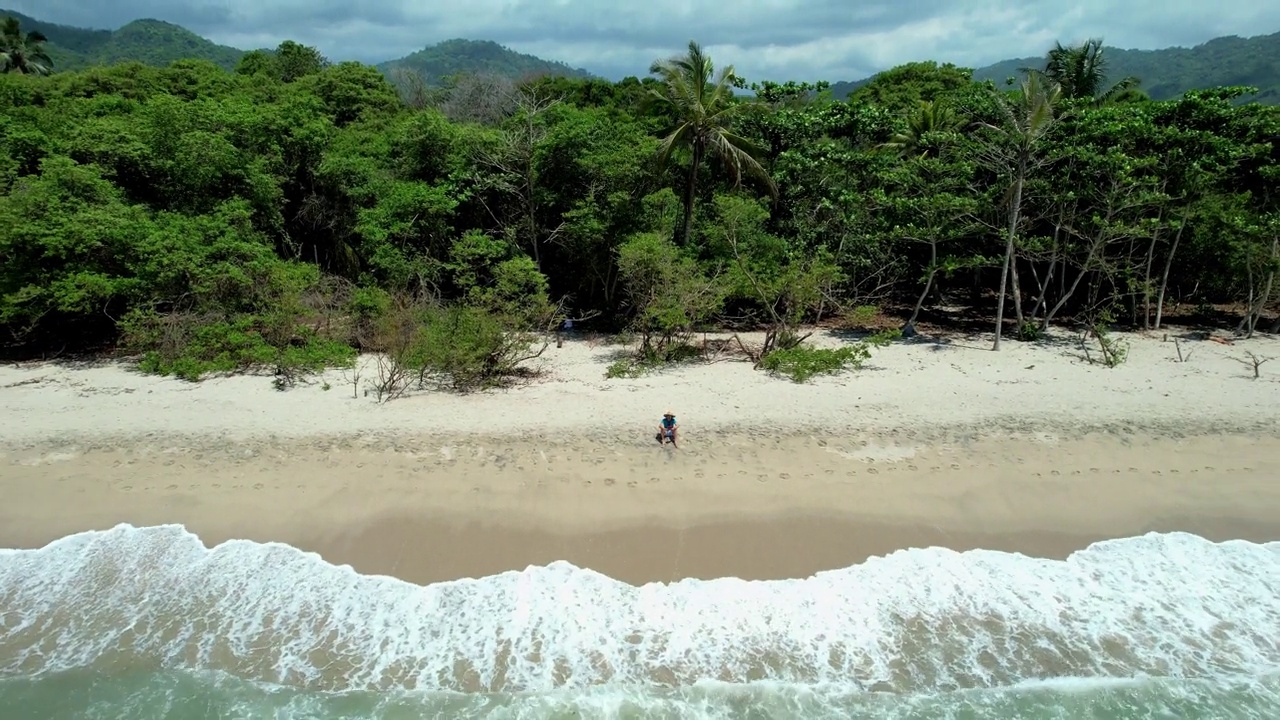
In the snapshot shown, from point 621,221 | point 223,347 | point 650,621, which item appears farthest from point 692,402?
point 223,347

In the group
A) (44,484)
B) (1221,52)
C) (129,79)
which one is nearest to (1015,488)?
(44,484)

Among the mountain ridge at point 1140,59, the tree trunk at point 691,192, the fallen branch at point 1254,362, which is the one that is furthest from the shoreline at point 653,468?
the mountain ridge at point 1140,59

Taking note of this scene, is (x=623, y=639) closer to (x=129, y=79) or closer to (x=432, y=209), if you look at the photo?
(x=432, y=209)

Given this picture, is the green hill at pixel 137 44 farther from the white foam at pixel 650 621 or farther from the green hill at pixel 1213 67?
the green hill at pixel 1213 67

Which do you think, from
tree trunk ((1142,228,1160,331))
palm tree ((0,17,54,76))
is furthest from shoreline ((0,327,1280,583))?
palm tree ((0,17,54,76))

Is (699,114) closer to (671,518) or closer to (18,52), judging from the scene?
(671,518)

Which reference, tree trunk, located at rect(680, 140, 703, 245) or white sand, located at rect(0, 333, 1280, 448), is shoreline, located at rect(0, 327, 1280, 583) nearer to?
white sand, located at rect(0, 333, 1280, 448)
